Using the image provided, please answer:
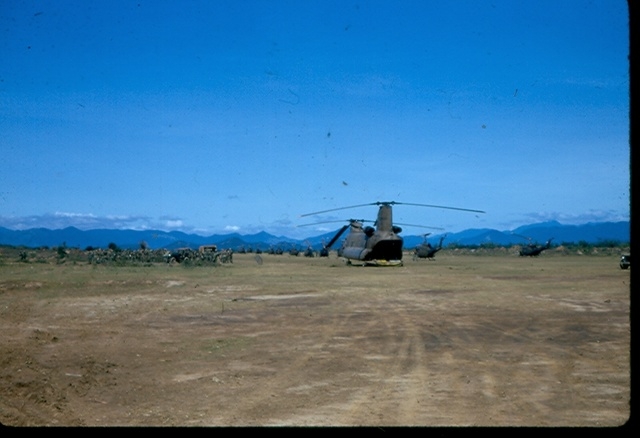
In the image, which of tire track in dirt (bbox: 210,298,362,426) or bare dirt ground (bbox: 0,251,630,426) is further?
bare dirt ground (bbox: 0,251,630,426)

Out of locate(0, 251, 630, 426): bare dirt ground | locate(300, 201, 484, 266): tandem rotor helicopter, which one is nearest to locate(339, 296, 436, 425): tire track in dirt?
locate(0, 251, 630, 426): bare dirt ground

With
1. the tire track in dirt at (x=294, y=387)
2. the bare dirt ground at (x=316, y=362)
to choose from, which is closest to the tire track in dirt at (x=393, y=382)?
the bare dirt ground at (x=316, y=362)

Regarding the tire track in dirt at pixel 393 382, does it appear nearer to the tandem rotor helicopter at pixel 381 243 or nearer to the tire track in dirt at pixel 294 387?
the tire track in dirt at pixel 294 387

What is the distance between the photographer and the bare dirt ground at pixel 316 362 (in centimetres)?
662

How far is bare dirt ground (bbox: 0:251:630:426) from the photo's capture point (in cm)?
662

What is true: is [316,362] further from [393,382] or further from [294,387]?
[393,382]

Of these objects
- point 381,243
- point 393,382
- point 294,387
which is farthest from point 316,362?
point 381,243

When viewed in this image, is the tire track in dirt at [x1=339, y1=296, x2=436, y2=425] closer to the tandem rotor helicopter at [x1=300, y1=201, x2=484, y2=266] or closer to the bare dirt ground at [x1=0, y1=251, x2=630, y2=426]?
the bare dirt ground at [x1=0, y1=251, x2=630, y2=426]

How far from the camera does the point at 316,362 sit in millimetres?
9414

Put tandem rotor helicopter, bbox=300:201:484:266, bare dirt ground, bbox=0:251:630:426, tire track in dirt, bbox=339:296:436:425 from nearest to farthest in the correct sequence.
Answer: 1. tire track in dirt, bbox=339:296:436:425
2. bare dirt ground, bbox=0:251:630:426
3. tandem rotor helicopter, bbox=300:201:484:266

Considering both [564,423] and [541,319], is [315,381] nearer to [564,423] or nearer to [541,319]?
[564,423]

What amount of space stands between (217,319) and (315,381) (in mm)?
6981
